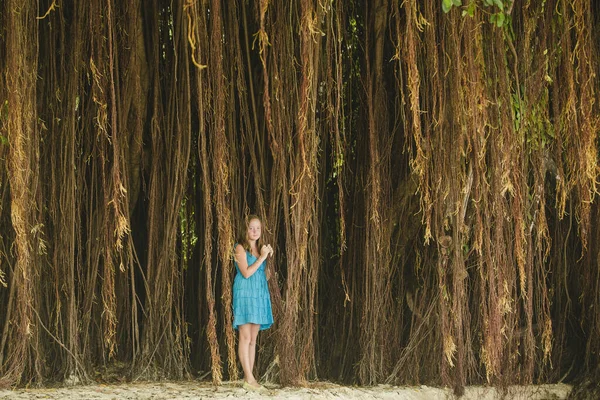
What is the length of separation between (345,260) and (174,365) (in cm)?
109

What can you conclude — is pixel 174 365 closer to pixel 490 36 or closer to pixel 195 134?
pixel 195 134

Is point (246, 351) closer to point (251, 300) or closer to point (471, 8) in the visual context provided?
point (251, 300)

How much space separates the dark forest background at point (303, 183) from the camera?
5.01m

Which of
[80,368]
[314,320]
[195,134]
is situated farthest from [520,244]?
[80,368]

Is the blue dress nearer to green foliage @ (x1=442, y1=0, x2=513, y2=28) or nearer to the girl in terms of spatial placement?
the girl

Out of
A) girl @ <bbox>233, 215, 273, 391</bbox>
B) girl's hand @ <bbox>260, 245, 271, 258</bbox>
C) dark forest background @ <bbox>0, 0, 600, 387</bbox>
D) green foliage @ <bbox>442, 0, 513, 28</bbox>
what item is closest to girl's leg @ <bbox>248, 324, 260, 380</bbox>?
girl @ <bbox>233, 215, 273, 391</bbox>

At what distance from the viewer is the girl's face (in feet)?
17.3

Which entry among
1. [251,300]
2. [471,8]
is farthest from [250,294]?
[471,8]

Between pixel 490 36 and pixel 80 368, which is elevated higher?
pixel 490 36

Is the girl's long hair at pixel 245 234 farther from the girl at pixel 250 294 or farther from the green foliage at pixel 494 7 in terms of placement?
the green foliage at pixel 494 7

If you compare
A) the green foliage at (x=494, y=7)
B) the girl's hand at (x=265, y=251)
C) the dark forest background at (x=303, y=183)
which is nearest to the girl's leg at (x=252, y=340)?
the dark forest background at (x=303, y=183)

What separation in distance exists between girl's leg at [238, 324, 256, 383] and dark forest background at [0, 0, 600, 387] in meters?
0.07

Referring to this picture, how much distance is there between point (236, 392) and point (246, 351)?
9.6 inches

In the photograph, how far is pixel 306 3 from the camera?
14.9 feet
